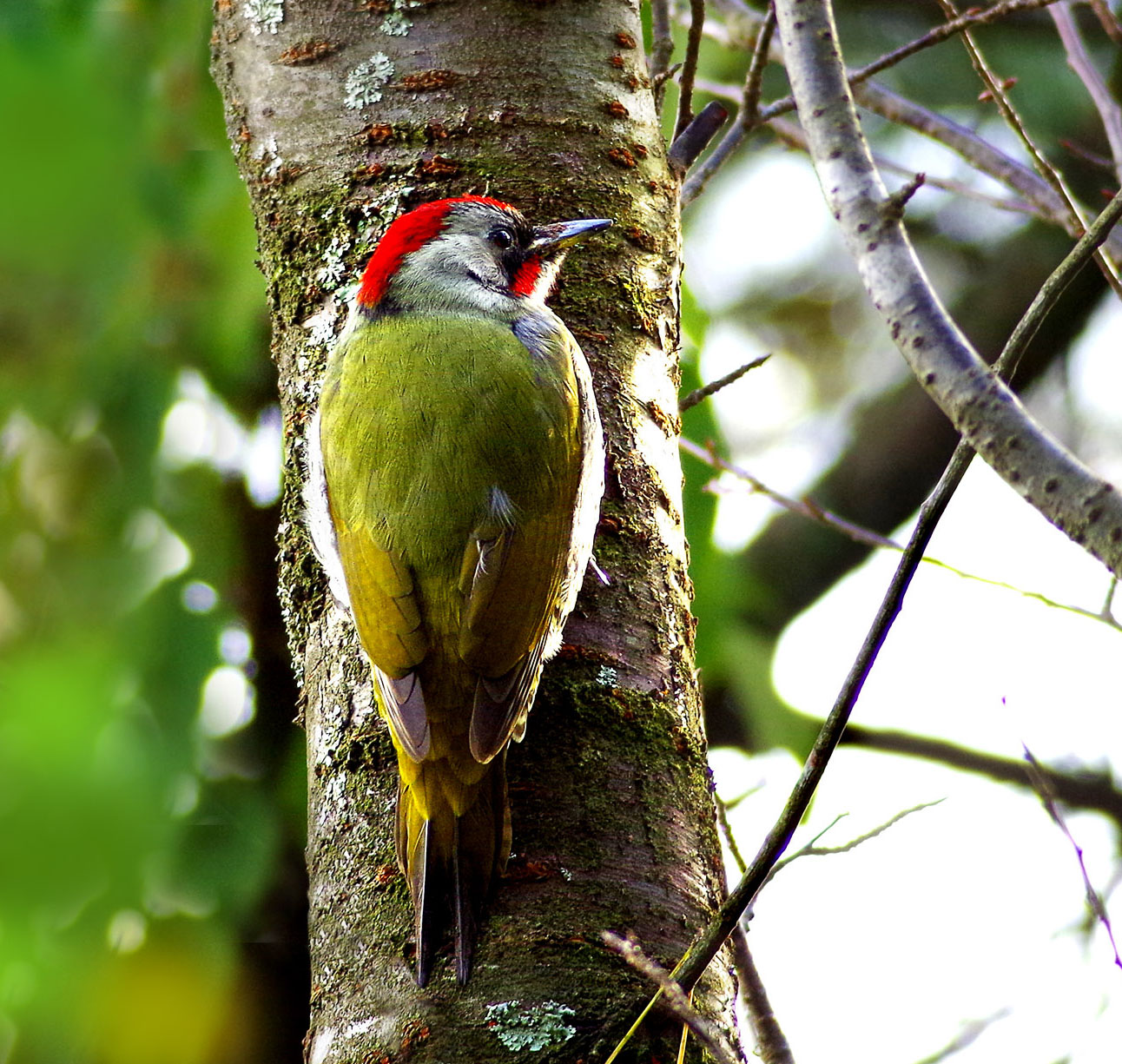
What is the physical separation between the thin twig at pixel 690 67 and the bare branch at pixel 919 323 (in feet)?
4.67

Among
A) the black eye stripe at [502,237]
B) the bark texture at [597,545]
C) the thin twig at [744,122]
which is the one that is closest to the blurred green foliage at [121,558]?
the bark texture at [597,545]

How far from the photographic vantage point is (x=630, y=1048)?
6.93 feet

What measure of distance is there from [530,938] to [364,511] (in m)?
0.92

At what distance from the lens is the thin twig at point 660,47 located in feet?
11.5

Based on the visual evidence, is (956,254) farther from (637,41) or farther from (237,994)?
(237,994)

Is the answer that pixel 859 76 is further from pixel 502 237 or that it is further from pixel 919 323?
pixel 919 323

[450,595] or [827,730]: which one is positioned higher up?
[450,595]

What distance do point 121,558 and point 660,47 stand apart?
5.86ft

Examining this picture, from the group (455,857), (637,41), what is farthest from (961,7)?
(455,857)

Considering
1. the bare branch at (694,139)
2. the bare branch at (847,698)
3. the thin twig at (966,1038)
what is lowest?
the thin twig at (966,1038)

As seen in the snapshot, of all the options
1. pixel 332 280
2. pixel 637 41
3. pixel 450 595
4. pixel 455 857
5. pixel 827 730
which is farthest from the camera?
pixel 637 41

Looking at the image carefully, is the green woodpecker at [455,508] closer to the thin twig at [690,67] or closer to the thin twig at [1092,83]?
the thin twig at [690,67]

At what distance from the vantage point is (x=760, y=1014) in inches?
108

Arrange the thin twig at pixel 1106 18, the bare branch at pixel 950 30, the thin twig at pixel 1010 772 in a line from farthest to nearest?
the thin twig at pixel 1010 772
the thin twig at pixel 1106 18
the bare branch at pixel 950 30
